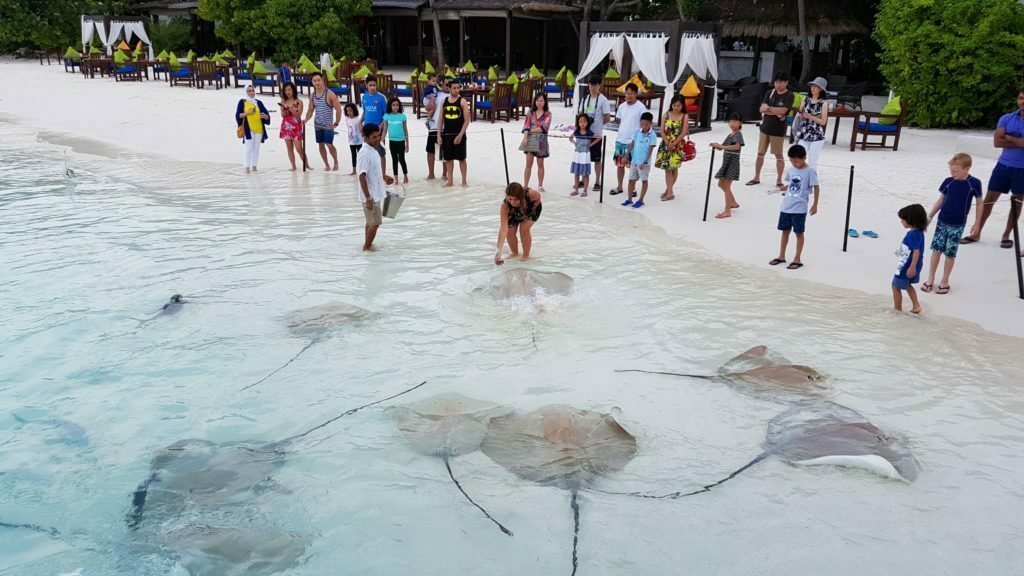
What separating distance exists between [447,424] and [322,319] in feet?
7.83

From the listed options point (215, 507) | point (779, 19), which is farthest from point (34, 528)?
point (779, 19)

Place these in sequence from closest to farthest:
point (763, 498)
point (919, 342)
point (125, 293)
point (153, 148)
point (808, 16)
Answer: point (763, 498), point (919, 342), point (125, 293), point (153, 148), point (808, 16)

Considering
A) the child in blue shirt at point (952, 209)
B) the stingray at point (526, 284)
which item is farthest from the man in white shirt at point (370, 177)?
the child in blue shirt at point (952, 209)

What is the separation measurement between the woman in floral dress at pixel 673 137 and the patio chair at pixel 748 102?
27.1 feet

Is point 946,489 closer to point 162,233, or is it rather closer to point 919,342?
point 919,342

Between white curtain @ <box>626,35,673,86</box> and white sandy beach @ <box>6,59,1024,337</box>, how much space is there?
1.54m

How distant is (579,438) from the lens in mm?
4879

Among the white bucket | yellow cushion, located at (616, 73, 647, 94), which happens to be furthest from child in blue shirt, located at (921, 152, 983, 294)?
yellow cushion, located at (616, 73, 647, 94)

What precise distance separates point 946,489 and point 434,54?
1180 inches

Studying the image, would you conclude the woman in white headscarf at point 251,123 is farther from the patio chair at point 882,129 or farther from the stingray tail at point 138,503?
the patio chair at point 882,129

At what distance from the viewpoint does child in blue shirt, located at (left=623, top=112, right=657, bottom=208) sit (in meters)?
10.4

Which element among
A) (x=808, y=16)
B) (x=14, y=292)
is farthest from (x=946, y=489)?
(x=808, y=16)

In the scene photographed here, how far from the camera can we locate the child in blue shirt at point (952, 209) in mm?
7074

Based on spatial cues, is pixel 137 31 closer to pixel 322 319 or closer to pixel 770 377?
pixel 322 319
